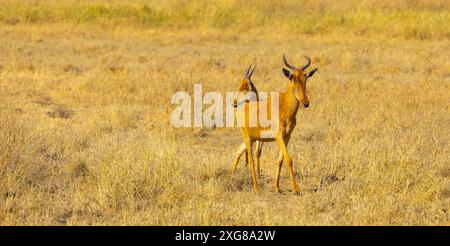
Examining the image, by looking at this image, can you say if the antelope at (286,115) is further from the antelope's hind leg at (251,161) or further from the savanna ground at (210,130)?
the savanna ground at (210,130)

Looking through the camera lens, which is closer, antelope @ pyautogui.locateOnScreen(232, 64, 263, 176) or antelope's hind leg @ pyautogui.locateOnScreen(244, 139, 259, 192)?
antelope's hind leg @ pyautogui.locateOnScreen(244, 139, 259, 192)

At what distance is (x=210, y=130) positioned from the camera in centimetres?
1102

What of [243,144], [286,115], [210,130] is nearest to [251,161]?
[243,144]

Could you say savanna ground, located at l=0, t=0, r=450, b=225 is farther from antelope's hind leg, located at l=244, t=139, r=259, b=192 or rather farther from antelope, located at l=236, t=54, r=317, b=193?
antelope, located at l=236, t=54, r=317, b=193

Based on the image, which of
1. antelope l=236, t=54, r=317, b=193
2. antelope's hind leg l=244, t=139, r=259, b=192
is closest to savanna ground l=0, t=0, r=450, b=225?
antelope's hind leg l=244, t=139, r=259, b=192

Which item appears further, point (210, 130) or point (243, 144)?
point (210, 130)

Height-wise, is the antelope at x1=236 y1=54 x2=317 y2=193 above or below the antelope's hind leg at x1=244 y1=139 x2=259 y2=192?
above

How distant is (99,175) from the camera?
754 centimetres

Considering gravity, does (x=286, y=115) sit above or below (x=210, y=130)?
above

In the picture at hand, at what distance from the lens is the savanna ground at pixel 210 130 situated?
22.6 ft

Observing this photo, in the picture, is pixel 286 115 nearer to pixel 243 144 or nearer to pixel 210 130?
pixel 243 144

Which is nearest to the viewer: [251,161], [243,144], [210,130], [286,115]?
[286,115]

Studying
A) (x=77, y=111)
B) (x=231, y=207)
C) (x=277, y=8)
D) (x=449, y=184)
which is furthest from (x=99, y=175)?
(x=277, y=8)

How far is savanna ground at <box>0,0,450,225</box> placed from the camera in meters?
6.90
